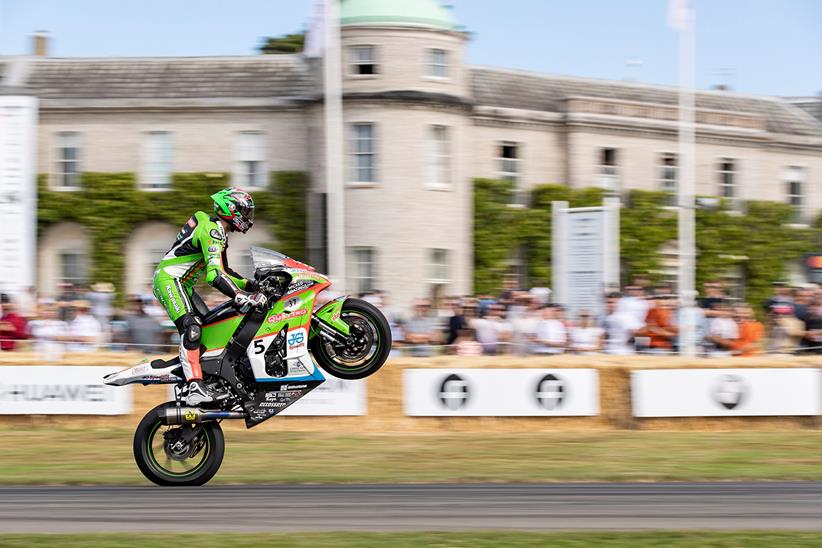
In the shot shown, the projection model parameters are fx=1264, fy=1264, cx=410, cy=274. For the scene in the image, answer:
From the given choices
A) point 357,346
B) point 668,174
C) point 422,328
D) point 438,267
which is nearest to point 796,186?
point 668,174

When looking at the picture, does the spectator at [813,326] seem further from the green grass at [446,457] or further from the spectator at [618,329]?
the spectator at [618,329]

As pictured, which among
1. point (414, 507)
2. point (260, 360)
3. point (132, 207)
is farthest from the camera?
point (132, 207)

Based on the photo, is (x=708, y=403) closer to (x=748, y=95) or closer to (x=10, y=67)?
(x=10, y=67)

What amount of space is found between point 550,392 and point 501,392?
706 mm

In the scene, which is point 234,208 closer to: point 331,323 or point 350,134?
point 331,323

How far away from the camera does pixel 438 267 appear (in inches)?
1431

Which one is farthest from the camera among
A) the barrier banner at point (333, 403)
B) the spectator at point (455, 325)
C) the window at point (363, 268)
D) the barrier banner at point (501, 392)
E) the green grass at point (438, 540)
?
the window at point (363, 268)

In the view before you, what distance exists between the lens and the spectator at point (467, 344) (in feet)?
62.2

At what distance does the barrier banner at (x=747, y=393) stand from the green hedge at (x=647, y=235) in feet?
63.3

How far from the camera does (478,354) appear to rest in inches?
750

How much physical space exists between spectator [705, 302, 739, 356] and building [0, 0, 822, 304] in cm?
1644

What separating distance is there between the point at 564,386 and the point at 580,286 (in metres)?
7.40

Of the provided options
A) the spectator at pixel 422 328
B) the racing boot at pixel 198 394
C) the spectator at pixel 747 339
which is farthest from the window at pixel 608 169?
the racing boot at pixel 198 394

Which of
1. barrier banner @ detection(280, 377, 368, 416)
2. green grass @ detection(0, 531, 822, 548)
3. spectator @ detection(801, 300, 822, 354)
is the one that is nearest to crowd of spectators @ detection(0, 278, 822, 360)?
spectator @ detection(801, 300, 822, 354)
